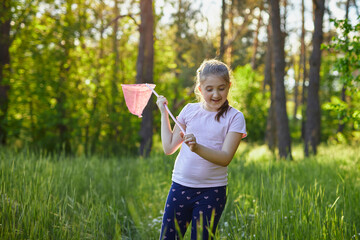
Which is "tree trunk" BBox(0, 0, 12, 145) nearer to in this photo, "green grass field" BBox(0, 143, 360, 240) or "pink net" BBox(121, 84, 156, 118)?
"green grass field" BBox(0, 143, 360, 240)

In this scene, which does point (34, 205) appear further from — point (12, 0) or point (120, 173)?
point (12, 0)

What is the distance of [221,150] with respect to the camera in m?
2.23

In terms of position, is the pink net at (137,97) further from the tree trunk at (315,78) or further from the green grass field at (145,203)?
the tree trunk at (315,78)

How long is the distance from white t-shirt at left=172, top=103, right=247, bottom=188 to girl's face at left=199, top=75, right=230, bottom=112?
84 mm

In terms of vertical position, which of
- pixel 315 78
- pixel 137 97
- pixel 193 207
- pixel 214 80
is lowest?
pixel 193 207

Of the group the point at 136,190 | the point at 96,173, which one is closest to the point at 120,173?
the point at 96,173

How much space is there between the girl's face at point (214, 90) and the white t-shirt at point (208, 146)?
0.08 meters

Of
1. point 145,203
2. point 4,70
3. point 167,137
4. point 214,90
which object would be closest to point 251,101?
point 4,70

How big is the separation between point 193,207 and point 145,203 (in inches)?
83.2

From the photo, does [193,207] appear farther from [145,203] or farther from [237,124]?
[145,203]

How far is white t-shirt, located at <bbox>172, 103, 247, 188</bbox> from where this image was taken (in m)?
2.27

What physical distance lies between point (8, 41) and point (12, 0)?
100 centimetres

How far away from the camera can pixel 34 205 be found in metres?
2.90

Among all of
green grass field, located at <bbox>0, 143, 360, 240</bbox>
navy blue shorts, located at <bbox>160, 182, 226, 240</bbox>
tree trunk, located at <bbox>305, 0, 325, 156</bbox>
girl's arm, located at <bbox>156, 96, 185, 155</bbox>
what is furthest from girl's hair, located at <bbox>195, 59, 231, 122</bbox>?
tree trunk, located at <bbox>305, 0, 325, 156</bbox>
